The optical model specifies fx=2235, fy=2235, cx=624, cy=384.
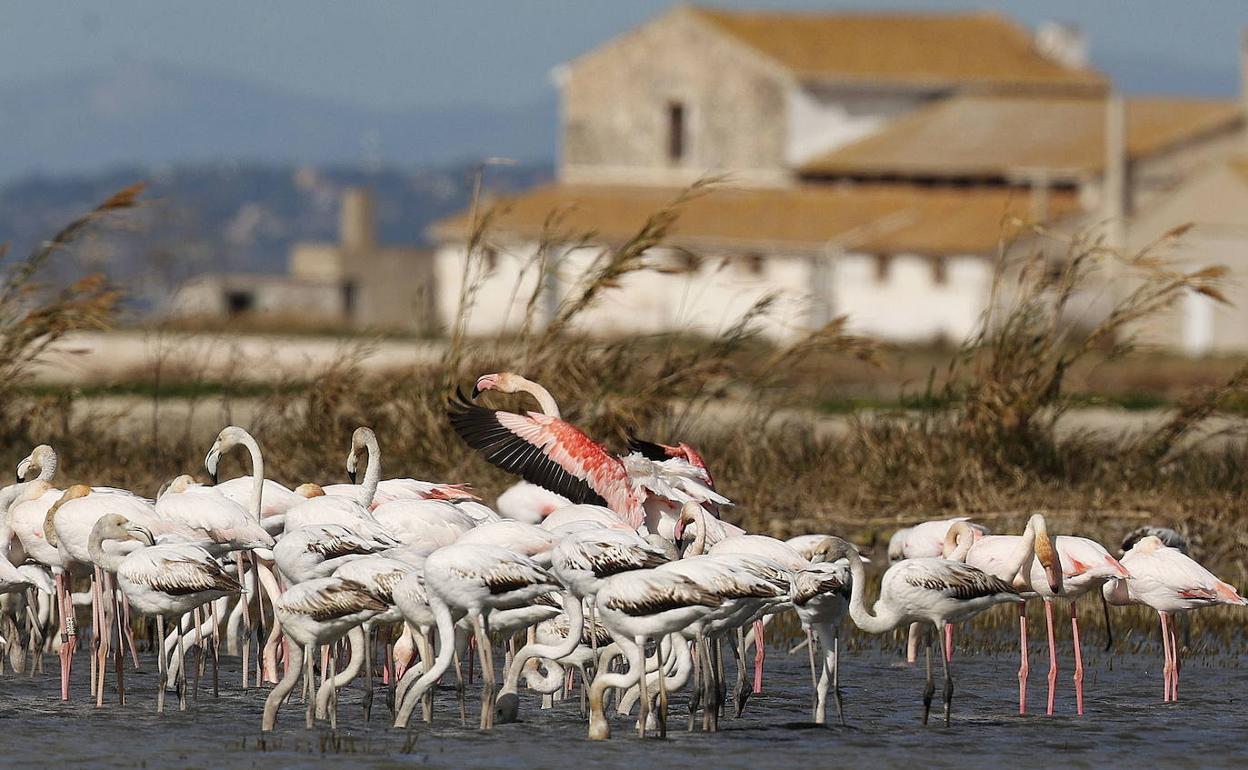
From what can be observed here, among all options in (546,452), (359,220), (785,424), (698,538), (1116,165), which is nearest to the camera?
(698,538)

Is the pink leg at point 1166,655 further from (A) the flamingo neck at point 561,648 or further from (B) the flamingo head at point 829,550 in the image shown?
(A) the flamingo neck at point 561,648

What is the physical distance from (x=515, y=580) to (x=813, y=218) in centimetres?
4263

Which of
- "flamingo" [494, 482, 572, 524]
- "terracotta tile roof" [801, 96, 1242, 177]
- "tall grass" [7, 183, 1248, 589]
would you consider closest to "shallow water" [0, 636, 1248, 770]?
"flamingo" [494, 482, 572, 524]

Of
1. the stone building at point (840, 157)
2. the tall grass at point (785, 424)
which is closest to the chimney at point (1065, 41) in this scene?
the stone building at point (840, 157)

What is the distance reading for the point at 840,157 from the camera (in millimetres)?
54000

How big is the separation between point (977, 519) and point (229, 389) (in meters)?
5.12

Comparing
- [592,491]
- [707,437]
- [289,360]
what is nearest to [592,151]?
[289,360]

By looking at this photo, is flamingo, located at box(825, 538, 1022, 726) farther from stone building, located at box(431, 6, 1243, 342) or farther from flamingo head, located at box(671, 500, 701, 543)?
stone building, located at box(431, 6, 1243, 342)

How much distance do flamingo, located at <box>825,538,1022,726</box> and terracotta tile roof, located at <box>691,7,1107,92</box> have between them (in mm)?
46347

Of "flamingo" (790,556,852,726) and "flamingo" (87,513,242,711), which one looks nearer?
"flamingo" (790,556,852,726)

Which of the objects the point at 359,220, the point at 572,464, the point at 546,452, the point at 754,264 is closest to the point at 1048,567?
the point at 572,464

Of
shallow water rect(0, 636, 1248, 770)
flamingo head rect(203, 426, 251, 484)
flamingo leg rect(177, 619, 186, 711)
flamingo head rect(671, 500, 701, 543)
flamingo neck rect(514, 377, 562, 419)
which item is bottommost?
shallow water rect(0, 636, 1248, 770)

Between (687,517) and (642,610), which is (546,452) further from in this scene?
(642,610)

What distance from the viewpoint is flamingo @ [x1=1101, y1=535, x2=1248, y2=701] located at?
33.6ft
